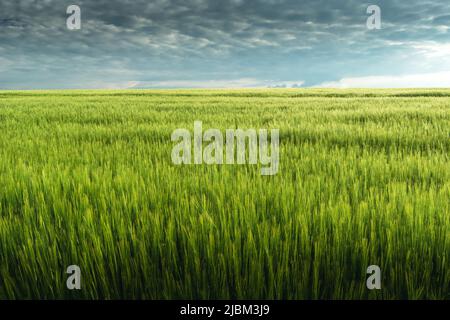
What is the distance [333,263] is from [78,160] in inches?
91.1

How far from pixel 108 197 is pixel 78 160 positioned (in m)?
1.33

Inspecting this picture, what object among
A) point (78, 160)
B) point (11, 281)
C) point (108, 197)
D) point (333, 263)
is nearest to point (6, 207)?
point (108, 197)

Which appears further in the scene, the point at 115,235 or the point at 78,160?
the point at 78,160

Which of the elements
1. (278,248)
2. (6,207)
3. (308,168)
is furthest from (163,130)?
(278,248)

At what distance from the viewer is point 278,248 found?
1347 millimetres

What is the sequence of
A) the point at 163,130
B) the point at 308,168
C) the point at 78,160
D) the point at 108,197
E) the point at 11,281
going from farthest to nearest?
the point at 163,130, the point at 78,160, the point at 308,168, the point at 108,197, the point at 11,281
